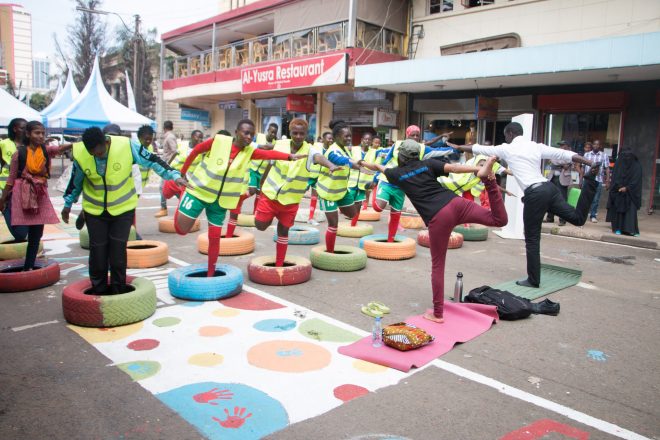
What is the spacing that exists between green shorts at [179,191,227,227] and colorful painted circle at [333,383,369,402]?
293 centimetres

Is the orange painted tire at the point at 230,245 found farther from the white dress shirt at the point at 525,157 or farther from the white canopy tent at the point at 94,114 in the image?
the white canopy tent at the point at 94,114

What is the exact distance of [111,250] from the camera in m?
5.18

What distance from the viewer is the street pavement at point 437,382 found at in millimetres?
3289

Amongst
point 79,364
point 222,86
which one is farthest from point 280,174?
point 222,86

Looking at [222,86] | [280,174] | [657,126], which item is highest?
[222,86]

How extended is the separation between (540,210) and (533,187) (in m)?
0.31

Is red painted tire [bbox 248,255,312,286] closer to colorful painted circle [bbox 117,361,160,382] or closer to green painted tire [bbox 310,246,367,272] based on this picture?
green painted tire [bbox 310,246,367,272]

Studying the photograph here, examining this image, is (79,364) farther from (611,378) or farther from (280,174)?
(611,378)

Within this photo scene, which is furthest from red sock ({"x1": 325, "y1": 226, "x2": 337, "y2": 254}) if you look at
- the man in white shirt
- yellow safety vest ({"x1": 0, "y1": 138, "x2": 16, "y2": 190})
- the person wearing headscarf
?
the person wearing headscarf

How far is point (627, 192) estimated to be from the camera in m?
11.1

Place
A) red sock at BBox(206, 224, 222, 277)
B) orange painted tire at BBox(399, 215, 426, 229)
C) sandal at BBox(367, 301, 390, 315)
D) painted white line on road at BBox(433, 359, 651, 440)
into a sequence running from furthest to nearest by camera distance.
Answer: orange painted tire at BBox(399, 215, 426, 229), red sock at BBox(206, 224, 222, 277), sandal at BBox(367, 301, 390, 315), painted white line on road at BBox(433, 359, 651, 440)

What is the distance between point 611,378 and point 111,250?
4.69 meters

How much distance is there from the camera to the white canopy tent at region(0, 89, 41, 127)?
18.3 metres

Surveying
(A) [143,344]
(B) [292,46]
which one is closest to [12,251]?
(A) [143,344]
